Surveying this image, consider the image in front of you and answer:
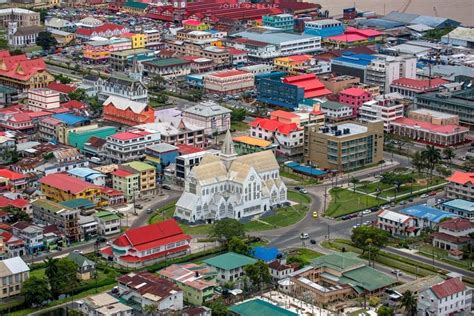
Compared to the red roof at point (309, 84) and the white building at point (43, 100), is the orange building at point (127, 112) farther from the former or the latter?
the red roof at point (309, 84)

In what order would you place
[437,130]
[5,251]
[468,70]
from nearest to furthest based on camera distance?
1. [5,251]
2. [437,130]
3. [468,70]

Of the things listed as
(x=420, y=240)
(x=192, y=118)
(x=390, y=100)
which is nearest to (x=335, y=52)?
(x=390, y=100)

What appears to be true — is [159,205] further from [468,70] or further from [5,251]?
[468,70]

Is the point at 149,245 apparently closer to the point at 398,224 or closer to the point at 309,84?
the point at 398,224

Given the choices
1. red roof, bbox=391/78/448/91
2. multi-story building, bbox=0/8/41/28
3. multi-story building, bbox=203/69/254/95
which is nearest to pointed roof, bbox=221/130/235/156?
multi-story building, bbox=203/69/254/95

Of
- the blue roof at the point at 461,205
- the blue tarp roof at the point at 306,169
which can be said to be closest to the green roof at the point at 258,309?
the blue roof at the point at 461,205

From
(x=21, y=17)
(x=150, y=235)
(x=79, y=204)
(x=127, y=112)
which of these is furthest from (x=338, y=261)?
(x=21, y=17)

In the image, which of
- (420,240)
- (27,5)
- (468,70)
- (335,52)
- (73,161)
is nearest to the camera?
(420,240)
